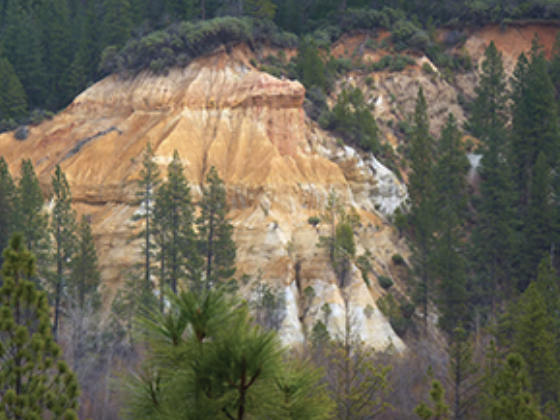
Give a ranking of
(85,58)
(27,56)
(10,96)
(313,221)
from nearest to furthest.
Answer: (313,221) < (10,96) < (85,58) < (27,56)

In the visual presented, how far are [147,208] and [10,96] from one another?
80.3ft

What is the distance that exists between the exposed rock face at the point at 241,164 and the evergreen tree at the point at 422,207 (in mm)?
1831

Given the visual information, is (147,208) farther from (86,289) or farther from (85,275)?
(86,289)

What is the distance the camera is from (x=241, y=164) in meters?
45.6

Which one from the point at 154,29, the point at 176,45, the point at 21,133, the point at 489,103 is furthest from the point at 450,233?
the point at 154,29

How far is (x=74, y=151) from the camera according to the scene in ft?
157

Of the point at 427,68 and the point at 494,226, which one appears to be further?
the point at 427,68

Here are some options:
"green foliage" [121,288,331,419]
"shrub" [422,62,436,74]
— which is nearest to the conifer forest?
"green foliage" [121,288,331,419]

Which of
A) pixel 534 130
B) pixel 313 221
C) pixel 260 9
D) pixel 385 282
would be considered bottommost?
pixel 385 282

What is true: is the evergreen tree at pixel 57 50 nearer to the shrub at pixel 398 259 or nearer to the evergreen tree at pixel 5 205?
the evergreen tree at pixel 5 205

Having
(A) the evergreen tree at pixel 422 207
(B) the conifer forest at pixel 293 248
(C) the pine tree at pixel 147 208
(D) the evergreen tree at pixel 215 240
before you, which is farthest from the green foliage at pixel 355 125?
(C) the pine tree at pixel 147 208

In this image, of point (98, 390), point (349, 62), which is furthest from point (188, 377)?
point (349, 62)

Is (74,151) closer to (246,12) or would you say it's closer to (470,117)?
(246,12)

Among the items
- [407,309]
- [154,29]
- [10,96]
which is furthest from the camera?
[154,29]
